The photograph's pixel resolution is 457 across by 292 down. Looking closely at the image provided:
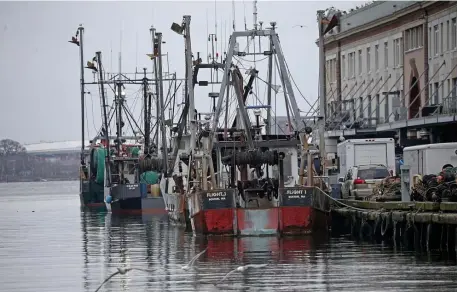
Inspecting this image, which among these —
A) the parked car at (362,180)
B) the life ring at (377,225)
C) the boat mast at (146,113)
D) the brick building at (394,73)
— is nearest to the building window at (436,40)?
the brick building at (394,73)

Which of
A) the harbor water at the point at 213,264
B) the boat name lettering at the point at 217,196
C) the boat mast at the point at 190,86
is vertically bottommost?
the harbor water at the point at 213,264

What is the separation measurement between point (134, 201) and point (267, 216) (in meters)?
34.7

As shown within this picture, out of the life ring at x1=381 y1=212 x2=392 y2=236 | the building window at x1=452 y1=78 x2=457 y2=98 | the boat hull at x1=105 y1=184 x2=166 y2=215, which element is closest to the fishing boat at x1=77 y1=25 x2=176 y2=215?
the boat hull at x1=105 y1=184 x2=166 y2=215

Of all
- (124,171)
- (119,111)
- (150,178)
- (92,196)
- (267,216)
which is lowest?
(267,216)

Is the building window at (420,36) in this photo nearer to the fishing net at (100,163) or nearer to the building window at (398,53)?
the building window at (398,53)

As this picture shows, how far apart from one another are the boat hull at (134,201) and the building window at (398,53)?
18.6 meters

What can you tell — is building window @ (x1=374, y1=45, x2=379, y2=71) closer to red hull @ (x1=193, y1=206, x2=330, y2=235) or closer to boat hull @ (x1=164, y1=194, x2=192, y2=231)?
boat hull @ (x1=164, y1=194, x2=192, y2=231)

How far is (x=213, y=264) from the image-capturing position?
118ft

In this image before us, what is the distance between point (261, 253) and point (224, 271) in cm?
568

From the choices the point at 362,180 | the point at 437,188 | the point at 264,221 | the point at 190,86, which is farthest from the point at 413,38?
the point at 437,188

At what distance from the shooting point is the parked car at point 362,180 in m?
53.1

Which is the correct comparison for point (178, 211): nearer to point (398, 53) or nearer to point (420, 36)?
point (420, 36)

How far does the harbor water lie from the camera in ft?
100.0

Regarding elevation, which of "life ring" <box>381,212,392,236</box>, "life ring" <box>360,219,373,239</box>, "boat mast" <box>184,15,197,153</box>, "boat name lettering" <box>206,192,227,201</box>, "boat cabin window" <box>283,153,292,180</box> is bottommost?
"life ring" <box>360,219,373,239</box>
